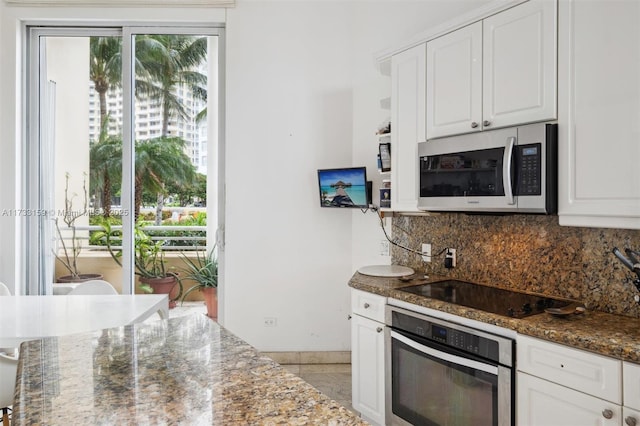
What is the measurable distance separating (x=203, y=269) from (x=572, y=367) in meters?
3.03

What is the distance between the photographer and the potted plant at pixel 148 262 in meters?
3.82

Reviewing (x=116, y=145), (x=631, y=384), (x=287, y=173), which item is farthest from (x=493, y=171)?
(x=116, y=145)

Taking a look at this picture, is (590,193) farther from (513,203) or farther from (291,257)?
(291,257)

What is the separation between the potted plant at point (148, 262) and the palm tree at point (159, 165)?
9.6 inches

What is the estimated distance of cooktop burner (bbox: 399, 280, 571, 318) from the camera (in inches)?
75.2

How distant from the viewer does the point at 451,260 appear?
2.70 m

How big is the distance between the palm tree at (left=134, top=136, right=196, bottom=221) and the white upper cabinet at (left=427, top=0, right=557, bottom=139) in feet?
7.54

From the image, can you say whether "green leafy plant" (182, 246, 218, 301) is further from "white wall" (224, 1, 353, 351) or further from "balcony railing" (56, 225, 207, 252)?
"white wall" (224, 1, 353, 351)

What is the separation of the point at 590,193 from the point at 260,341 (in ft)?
8.94

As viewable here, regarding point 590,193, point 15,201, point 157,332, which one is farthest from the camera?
point 15,201

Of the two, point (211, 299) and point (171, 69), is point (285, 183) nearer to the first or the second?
point (211, 299)

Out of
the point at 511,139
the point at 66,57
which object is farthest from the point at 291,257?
the point at 66,57

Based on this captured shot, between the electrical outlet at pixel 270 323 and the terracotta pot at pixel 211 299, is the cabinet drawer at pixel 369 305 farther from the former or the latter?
the terracotta pot at pixel 211 299

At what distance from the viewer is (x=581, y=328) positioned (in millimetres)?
1633
